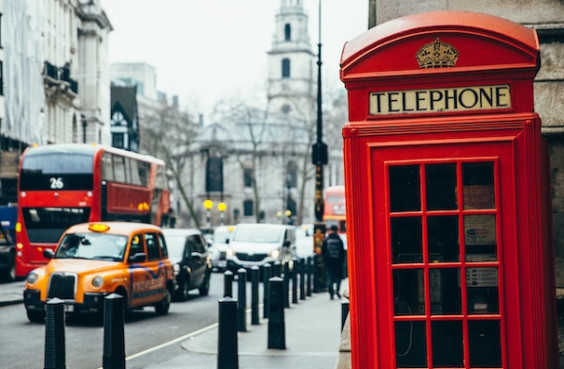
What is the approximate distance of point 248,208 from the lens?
130250 mm

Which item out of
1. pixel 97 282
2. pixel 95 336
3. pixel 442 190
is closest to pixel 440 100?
pixel 442 190

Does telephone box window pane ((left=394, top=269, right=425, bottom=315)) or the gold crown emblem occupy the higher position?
the gold crown emblem

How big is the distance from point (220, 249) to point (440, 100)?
28.2m

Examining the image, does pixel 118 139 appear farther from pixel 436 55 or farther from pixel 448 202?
pixel 448 202

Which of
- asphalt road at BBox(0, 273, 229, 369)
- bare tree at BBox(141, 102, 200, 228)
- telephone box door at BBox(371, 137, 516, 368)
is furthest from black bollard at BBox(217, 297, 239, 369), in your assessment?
bare tree at BBox(141, 102, 200, 228)

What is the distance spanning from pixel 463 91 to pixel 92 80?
64.1 meters

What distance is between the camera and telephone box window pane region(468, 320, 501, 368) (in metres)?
6.37

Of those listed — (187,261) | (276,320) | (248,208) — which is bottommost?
(276,320)

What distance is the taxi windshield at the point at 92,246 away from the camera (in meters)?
16.9

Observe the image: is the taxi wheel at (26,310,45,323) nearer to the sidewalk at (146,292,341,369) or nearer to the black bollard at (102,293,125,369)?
the sidewalk at (146,292,341,369)

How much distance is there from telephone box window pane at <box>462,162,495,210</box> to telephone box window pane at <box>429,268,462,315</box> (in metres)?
0.42

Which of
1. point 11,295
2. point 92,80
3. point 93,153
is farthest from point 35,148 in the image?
point 92,80

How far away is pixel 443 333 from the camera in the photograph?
6383 millimetres

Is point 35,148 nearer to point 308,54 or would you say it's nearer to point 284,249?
point 284,249
